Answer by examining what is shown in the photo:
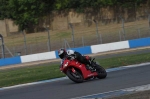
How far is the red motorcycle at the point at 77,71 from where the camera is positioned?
14.1m

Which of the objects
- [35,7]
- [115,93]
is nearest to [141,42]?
[35,7]

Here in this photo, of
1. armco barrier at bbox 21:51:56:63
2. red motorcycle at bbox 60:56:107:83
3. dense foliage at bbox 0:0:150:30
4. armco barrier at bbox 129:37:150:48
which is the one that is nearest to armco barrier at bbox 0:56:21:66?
armco barrier at bbox 21:51:56:63

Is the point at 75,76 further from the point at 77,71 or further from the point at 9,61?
the point at 9,61

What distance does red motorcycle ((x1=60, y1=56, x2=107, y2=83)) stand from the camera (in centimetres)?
1410

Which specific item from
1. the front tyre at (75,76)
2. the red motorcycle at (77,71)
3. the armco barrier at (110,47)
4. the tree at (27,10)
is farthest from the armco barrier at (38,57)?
the front tyre at (75,76)

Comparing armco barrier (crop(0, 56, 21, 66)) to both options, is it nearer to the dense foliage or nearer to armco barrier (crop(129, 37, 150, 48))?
armco barrier (crop(129, 37, 150, 48))

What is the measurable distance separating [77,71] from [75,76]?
176 mm

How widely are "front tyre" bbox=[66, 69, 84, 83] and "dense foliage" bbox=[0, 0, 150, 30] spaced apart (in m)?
37.3

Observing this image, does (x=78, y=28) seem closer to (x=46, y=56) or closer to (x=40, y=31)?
(x=40, y=31)

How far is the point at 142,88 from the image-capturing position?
10.5 meters

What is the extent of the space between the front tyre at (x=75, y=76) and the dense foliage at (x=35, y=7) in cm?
3731

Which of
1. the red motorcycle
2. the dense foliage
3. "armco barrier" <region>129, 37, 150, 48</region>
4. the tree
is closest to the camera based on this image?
the red motorcycle

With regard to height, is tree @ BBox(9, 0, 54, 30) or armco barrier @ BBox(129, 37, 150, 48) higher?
tree @ BBox(9, 0, 54, 30)

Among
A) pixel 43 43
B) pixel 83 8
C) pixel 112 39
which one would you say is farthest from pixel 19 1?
pixel 112 39
